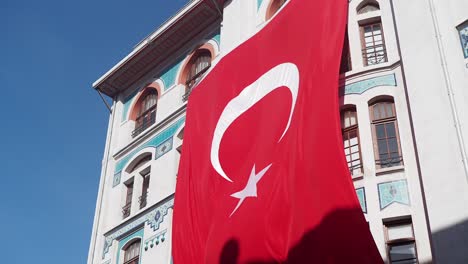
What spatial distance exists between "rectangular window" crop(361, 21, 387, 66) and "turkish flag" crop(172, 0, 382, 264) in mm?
1574

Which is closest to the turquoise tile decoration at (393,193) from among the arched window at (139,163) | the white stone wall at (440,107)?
the white stone wall at (440,107)

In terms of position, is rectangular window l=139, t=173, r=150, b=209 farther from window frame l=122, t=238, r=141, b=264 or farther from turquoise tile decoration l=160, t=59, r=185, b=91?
turquoise tile decoration l=160, t=59, r=185, b=91

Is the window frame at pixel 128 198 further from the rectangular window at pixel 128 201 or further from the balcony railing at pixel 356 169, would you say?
the balcony railing at pixel 356 169

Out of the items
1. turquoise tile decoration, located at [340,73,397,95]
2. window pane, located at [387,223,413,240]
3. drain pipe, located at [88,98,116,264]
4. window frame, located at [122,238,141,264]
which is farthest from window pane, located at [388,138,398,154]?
drain pipe, located at [88,98,116,264]

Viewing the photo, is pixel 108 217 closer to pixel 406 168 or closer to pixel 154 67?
pixel 154 67

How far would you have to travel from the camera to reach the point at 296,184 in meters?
14.9

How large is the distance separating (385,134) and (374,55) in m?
2.45

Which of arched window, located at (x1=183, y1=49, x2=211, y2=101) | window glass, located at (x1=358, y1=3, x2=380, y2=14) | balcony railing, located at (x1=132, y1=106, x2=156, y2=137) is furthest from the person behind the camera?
balcony railing, located at (x1=132, y1=106, x2=156, y2=137)

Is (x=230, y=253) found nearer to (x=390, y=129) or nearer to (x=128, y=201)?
(x=390, y=129)

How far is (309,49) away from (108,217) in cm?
923

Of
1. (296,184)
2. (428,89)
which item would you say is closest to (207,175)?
(296,184)

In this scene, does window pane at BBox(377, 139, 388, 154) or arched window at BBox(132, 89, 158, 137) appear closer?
window pane at BBox(377, 139, 388, 154)

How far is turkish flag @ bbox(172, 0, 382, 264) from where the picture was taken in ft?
→ 45.8

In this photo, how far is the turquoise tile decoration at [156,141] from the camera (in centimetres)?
2269
